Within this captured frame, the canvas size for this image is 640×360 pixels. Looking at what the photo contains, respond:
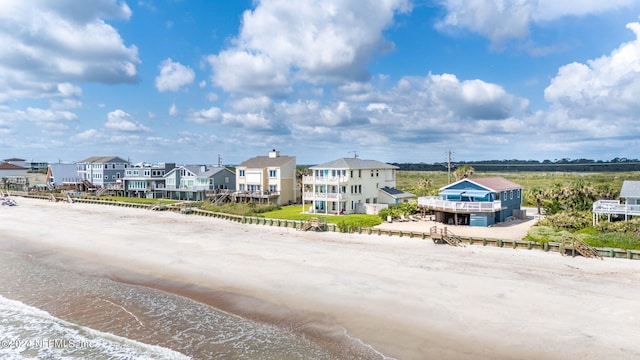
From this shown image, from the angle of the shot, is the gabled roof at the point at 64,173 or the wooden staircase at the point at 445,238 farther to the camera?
the gabled roof at the point at 64,173

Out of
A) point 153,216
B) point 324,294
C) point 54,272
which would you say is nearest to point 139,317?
point 324,294

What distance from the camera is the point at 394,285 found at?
73.4 ft

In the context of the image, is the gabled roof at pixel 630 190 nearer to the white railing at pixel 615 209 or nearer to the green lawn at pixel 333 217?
the white railing at pixel 615 209

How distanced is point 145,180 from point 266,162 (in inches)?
1127

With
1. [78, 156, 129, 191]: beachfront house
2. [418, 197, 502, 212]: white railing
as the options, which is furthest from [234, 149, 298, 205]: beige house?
[78, 156, 129, 191]: beachfront house

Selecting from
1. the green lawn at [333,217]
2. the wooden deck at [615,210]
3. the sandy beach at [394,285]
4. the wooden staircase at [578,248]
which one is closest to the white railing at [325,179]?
the green lawn at [333,217]

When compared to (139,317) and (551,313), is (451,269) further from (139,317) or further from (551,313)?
(139,317)

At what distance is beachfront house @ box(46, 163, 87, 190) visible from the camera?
3502 inches

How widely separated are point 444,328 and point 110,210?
180ft

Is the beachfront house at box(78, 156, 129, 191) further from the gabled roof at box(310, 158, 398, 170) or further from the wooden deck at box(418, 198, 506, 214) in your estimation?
the wooden deck at box(418, 198, 506, 214)

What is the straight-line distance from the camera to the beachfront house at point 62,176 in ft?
292

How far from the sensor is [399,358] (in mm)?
14500

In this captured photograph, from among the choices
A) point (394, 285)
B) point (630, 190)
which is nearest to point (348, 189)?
point (630, 190)

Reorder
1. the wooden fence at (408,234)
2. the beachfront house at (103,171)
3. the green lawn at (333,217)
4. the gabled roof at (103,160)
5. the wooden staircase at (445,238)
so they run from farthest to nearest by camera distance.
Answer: the gabled roof at (103,160), the beachfront house at (103,171), the green lawn at (333,217), the wooden staircase at (445,238), the wooden fence at (408,234)
